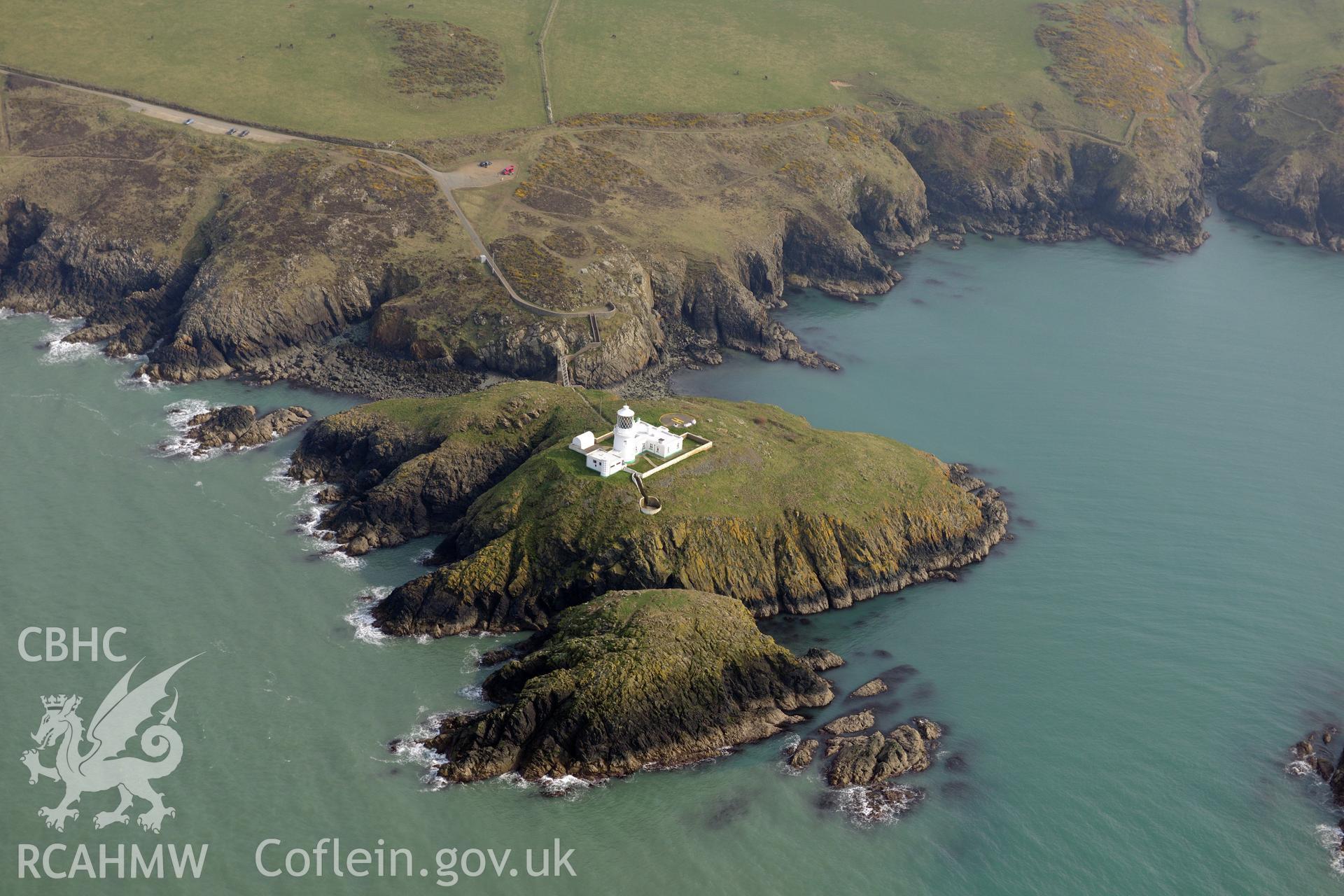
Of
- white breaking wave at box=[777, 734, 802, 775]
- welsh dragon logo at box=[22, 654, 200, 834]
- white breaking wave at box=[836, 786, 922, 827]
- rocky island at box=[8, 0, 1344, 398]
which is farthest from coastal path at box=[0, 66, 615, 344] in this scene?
white breaking wave at box=[836, 786, 922, 827]

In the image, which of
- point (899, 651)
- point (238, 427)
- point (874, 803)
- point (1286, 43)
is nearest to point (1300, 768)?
point (899, 651)

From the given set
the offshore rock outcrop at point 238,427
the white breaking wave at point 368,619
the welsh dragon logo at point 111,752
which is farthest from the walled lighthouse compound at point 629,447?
the welsh dragon logo at point 111,752

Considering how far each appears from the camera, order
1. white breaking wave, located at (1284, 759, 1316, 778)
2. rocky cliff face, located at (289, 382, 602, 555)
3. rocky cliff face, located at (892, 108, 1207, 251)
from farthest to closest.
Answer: rocky cliff face, located at (892, 108, 1207, 251) → rocky cliff face, located at (289, 382, 602, 555) → white breaking wave, located at (1284, 759, 1316, 778)

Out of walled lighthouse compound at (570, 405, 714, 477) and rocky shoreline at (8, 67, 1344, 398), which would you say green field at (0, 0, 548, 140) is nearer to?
rocky shoreline at (8, 67, 1344, 398)

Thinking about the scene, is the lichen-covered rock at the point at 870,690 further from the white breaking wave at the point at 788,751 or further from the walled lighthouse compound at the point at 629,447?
the walled lighthouse compound at the point at 629,447

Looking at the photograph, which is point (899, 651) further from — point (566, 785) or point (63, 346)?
point (63, 346)

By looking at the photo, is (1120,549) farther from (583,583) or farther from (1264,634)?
(583,583)

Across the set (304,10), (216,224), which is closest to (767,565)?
(216,224)
